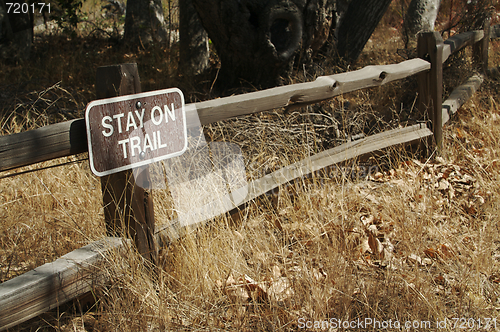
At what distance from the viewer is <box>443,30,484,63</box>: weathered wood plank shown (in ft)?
15.7

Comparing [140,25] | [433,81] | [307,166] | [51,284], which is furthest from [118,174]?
[140,25]

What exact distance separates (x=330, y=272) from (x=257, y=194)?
3.18ft

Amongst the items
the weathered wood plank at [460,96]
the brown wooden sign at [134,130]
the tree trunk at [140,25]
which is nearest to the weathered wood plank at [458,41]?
the weathered wood plank at [460,96]

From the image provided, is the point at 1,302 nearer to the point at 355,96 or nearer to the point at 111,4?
the point at 355,96

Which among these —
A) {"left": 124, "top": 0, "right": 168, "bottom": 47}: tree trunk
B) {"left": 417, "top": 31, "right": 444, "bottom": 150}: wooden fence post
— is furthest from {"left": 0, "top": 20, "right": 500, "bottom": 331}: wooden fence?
{"left": 124, "top": 0, "right": 168, "bottom": 47}: tree trunk

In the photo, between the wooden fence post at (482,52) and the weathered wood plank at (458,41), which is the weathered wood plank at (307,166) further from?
the wooden fence post at (482,52)

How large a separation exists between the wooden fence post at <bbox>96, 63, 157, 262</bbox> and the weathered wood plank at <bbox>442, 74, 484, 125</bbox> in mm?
3833

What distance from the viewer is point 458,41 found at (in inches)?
207

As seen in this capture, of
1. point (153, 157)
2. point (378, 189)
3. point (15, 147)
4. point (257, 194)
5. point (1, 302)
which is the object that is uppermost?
point (15, 147)

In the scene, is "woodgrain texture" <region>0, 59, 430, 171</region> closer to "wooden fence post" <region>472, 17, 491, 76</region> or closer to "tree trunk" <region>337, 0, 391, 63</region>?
"tree trunk" <region>337, 0, 391, 63</region>

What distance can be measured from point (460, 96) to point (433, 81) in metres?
1.08

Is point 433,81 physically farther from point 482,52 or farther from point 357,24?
point 482,52

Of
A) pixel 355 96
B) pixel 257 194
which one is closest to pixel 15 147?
pixel 257 194

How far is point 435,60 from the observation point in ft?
14.4
